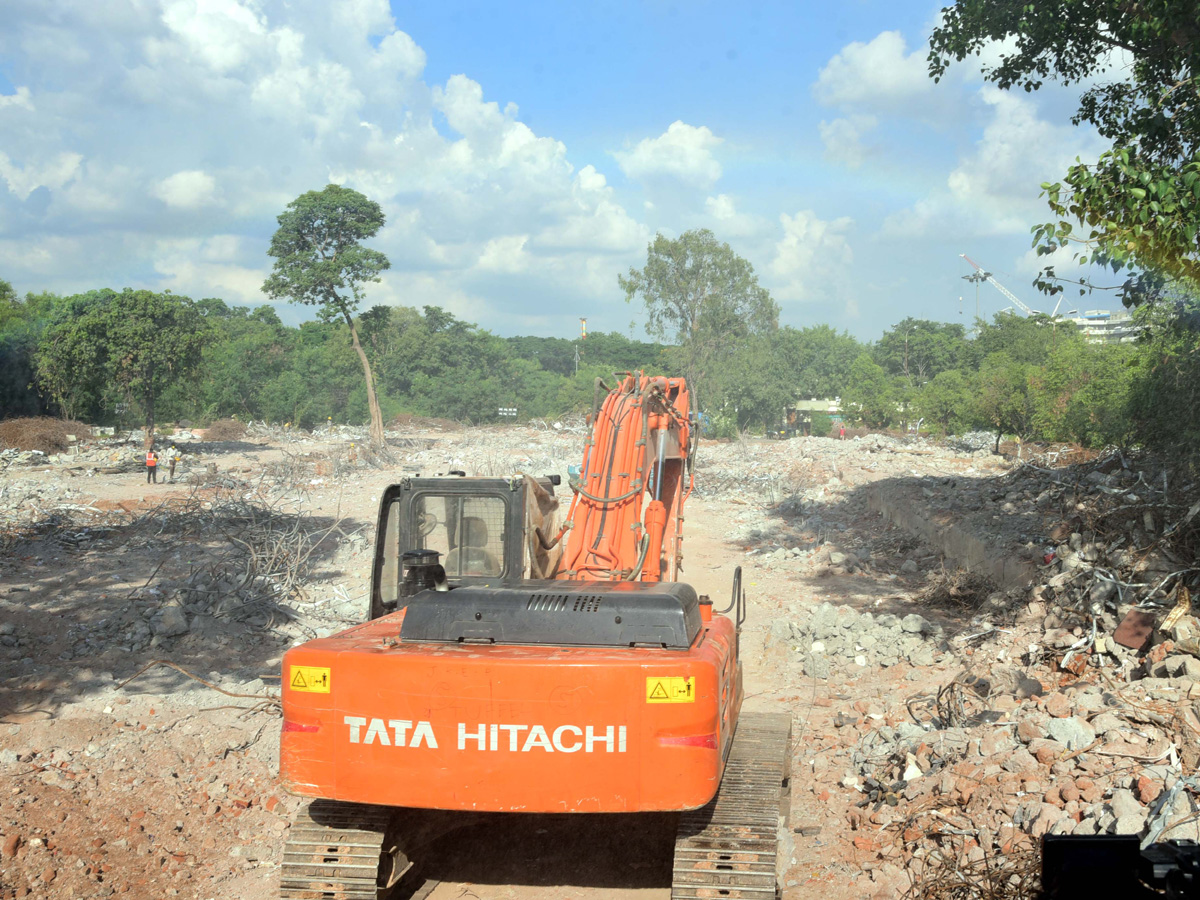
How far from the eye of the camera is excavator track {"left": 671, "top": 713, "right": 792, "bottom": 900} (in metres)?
3.73

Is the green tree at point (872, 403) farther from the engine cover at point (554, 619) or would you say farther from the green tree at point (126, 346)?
the engine cover at point (554, 619)

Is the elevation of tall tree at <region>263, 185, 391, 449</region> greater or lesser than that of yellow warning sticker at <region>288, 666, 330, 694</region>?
greater

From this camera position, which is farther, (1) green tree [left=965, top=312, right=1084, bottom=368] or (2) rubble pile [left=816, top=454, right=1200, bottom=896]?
(1) green tree [left=965, top=312, right=1084, bottom=368]

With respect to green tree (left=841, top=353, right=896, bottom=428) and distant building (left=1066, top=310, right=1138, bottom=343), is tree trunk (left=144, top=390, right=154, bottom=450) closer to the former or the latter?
distant building (left=1066, top=310, right=1138, bottom=343)

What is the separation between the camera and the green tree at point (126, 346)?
27.5 m

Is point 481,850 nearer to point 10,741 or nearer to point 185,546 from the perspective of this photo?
point 10,741

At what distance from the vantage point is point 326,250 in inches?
1234

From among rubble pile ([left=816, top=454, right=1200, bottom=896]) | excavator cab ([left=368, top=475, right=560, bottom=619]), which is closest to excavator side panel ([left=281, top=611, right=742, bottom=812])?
excavator cab ([left=368, top=475, right=560, bottom=619])

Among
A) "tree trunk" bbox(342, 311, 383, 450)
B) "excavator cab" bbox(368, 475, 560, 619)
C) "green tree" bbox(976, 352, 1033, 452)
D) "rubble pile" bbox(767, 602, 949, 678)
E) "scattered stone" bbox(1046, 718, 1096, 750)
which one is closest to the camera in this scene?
"excavator cab" bbox(368, 475, 560, 619)

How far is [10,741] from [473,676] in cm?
416

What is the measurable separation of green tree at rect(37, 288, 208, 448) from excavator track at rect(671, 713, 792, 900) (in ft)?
86.8

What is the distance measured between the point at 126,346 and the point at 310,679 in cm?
2762

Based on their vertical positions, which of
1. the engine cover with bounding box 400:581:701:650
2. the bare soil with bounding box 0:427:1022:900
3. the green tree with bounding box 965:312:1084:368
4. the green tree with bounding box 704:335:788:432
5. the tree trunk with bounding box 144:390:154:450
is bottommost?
the bare soil with bounding box 0:427:1022:900

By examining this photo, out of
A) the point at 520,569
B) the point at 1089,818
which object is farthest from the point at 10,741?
the point at 1089,818
